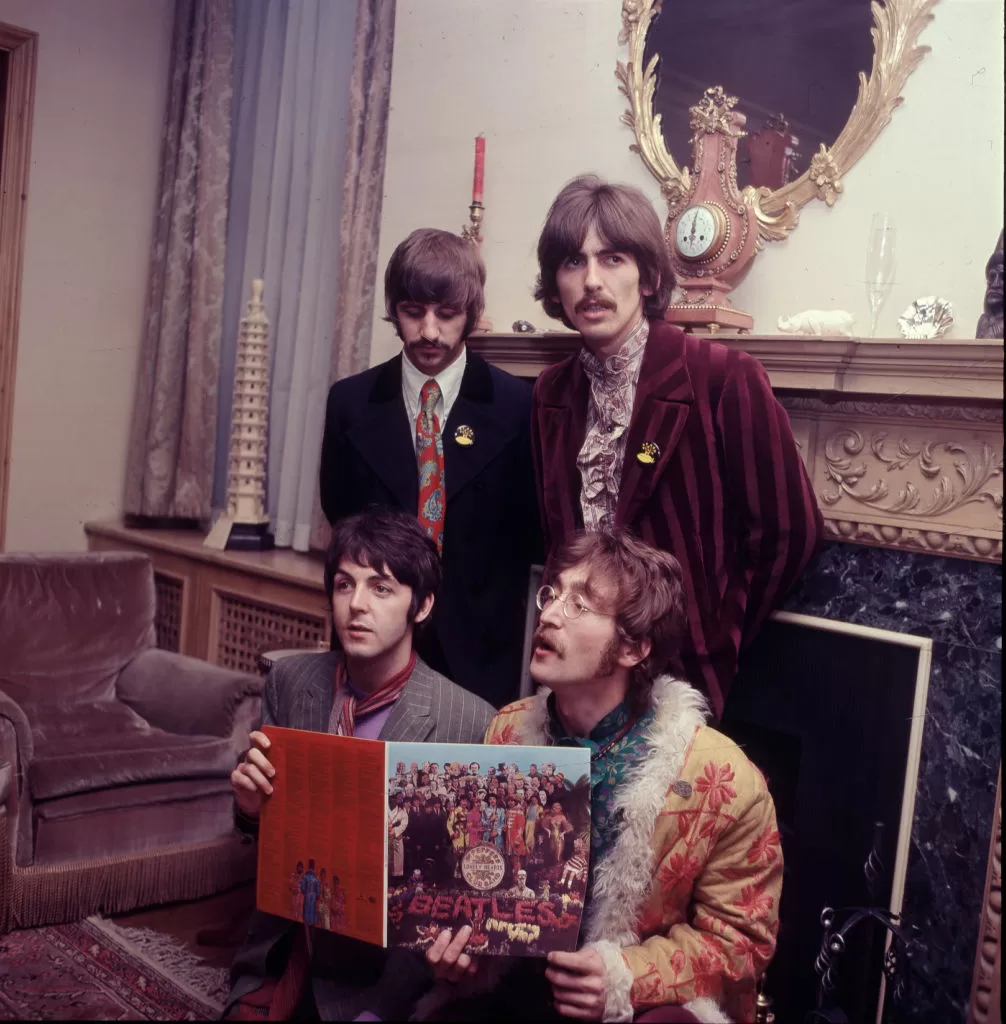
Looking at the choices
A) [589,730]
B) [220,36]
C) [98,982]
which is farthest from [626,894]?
[220,36]

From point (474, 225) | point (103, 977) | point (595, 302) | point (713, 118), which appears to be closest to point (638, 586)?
point (595, 302)

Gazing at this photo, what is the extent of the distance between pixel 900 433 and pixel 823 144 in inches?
26.1

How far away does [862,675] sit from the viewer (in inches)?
81.9

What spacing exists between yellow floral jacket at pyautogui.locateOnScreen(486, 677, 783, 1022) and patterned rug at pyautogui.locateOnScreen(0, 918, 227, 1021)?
45.5 inches

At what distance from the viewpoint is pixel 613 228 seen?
200 centimetres

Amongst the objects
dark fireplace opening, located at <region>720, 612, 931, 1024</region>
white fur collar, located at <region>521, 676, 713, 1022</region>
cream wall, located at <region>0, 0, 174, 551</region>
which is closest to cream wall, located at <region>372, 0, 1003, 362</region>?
dark fireplace opening, located at <region>720, 612, 931, 1024</region>

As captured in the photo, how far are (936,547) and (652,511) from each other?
0.50 m

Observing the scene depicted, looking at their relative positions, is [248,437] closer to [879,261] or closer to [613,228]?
[613,228]

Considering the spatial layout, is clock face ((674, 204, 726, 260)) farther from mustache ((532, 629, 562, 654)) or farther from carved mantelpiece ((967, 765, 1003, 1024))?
carved mantelpiece ((967, 765, 1003, 1024))

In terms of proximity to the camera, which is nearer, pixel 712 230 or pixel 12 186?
pixel 712 230

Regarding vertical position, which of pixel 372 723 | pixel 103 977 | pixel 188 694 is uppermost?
pixel 372 723

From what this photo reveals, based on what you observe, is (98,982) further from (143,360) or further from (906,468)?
(143,360)

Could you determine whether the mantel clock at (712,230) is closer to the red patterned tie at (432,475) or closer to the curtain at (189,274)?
the red patterned tie at (432,475)

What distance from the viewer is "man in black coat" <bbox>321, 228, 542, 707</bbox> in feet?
7.52
